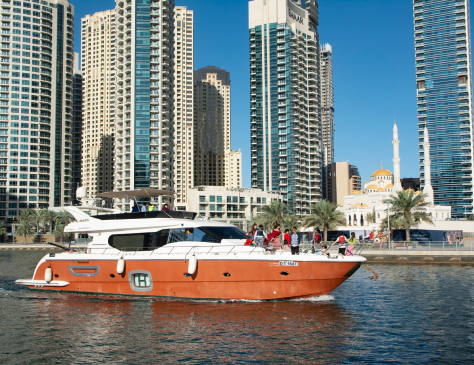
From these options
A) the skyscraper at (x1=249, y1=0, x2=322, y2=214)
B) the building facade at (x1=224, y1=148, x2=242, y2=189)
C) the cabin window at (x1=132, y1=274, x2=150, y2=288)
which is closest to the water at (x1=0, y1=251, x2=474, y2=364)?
the cabin window at (x1=132, y1=274, x2=150, y2=288)

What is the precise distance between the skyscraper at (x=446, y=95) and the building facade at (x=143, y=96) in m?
89.4

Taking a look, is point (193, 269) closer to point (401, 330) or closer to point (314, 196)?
point (401, 330)

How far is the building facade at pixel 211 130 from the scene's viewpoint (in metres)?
178

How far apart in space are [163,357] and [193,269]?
610 centimetres

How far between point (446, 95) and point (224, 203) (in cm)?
8965

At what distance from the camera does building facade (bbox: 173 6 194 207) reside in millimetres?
154125

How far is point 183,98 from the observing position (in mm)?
158125

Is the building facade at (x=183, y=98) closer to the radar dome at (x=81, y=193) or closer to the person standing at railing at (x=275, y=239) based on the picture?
the radar dome at (x=81, y=193)

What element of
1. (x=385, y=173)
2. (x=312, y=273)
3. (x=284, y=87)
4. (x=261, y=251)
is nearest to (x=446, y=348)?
(x=312, y=273)

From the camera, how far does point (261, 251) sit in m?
18.1

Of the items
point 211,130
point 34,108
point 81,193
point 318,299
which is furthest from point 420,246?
point 211,130

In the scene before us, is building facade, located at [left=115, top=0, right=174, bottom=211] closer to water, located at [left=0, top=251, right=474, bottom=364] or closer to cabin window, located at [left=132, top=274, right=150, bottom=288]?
water, located at [left=0, top=251, right=474, bottom=364]

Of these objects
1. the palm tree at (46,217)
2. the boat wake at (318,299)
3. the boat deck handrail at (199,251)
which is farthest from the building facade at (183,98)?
Answer: the boat wake at (318,299)

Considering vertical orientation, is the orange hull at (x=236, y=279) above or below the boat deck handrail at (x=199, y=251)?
below
